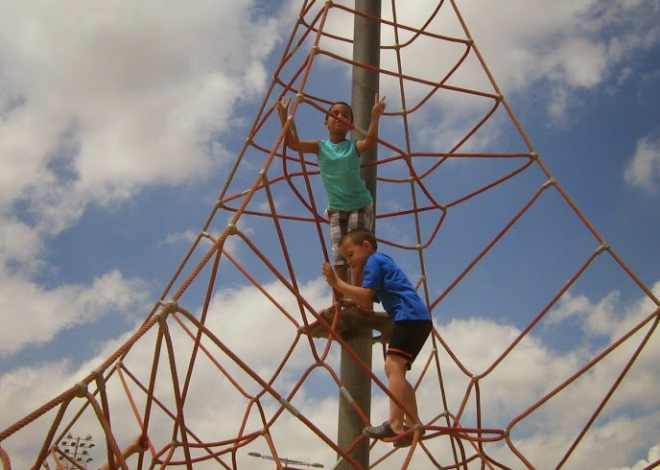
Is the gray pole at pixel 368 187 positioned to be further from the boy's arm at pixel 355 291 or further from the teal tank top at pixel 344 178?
the boy's arm at pixel 355 291

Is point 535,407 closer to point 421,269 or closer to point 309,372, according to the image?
point 309,372

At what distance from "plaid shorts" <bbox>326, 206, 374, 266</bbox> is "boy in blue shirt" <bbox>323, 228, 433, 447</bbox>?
19.1 inches

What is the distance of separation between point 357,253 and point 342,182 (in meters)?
0.64

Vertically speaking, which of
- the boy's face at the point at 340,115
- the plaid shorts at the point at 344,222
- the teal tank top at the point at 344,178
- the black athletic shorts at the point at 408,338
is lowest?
the black athletic shorts at the point at 408,338

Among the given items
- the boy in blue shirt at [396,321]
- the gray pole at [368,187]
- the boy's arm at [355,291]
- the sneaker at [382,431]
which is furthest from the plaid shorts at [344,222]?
the sneaker at [382,431]

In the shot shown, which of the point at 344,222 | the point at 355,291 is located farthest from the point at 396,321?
the point at 344,222

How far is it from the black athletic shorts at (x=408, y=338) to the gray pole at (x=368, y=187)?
646 mm

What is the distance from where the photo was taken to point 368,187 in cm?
486

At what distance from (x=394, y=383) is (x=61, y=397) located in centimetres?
170

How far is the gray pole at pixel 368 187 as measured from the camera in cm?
425

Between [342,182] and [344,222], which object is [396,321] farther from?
[342,182]

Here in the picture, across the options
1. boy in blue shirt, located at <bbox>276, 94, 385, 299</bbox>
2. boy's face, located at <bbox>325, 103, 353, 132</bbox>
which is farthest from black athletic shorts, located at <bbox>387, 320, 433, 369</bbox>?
boy's face, located at <bbox>325, 103, 353, 132</bbox>

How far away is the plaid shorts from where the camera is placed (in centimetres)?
456

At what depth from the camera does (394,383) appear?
369 centimetres
